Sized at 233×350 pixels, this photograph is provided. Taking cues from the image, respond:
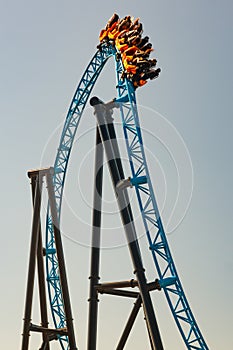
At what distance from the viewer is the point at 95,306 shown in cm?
1280

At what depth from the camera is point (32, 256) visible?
12.3m

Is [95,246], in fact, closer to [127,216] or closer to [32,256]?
[127,216]

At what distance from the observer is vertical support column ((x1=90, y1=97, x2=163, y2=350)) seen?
39.0ft

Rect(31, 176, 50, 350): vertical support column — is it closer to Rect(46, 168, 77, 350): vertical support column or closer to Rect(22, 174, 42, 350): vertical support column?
Rect(22, 174, 42, 350): vertical support column

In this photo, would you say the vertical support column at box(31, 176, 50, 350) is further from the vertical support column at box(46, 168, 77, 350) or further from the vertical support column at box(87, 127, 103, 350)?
the vertical support column at box(87, 127, 103, 350)

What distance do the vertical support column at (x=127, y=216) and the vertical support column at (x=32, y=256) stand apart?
6.09ft

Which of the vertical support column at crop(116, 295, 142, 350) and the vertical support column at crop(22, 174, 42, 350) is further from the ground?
the vertical support column at crop(22, 174, 42, 350)

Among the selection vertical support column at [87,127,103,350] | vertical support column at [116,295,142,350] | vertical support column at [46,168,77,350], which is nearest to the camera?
vertical support column at [46,168,77,350]

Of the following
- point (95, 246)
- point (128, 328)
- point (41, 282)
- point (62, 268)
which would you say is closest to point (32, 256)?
point (62, 268)

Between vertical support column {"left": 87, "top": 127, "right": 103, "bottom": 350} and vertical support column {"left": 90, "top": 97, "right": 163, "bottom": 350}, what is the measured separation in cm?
34

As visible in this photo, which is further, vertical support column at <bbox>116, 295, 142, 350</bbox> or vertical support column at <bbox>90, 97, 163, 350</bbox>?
vertical support column at <bbox>116, 295, 142, 350</bbox>

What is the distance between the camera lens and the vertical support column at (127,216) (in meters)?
11.9

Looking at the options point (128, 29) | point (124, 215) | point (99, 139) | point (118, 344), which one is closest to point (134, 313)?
point (118, 344)

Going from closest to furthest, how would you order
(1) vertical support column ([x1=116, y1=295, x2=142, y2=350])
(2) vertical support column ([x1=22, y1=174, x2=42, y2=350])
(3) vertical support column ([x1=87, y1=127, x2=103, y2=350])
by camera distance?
(2) vertical support column ([x1=22, y1=174, x2=42, y2=350])
(3) vertical support column ([x1=87, y1=127, x2=103, y2=350])
(1) vertical support column ([x1=116, y1=295, x2=142, y2=350])
